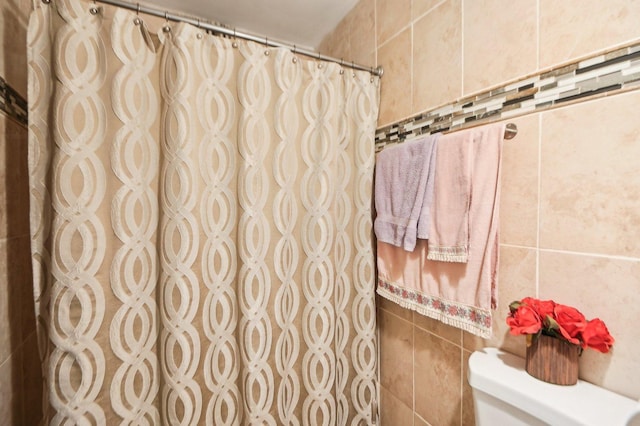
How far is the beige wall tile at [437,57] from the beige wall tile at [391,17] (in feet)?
0.26

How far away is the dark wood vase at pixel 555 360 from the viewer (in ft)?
1.77

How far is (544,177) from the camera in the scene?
0.64m

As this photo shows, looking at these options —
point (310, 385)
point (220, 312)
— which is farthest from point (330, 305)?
point (220, 312)

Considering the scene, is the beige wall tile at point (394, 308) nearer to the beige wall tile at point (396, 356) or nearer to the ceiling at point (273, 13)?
the beige wall tile at point (396, 356)

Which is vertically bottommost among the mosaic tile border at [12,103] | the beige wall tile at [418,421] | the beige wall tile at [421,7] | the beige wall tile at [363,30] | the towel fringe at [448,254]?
the beige wall tile at [418,421]

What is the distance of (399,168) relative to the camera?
0.95 m

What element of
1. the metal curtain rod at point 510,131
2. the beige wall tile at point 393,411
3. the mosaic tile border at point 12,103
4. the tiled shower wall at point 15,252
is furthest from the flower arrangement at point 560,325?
the mosaic tile border at point 12,103

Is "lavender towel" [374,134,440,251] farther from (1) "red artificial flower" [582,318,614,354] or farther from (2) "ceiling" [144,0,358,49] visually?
(2) "ceiling" [144,0,358,49]

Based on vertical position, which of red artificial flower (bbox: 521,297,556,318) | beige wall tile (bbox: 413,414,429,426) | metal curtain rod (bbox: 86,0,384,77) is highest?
metal curtain rod (bbox: 86,0,384,77)

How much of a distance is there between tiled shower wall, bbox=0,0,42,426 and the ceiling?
0.75 metres

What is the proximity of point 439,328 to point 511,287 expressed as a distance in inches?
11.7

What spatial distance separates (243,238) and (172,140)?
379 mm

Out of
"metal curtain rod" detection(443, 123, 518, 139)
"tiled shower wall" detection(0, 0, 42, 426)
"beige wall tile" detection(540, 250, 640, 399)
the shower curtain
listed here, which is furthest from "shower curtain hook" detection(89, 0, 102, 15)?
"beige wall tile" detection(540, 250, 640, 399)

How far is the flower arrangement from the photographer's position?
503 millimetres
